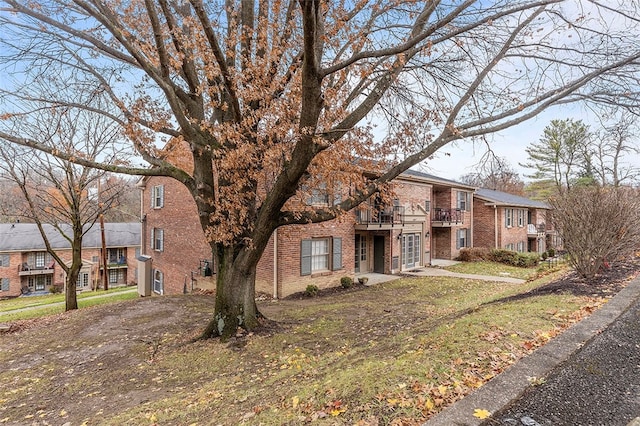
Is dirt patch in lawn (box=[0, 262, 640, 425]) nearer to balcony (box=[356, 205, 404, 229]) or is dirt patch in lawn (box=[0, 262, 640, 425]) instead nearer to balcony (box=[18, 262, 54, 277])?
balcony (box=[356, 205, 404, 229])

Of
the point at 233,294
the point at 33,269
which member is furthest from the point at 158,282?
the point at 33,269

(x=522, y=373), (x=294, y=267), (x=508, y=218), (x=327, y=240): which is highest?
(x=508, y=218)

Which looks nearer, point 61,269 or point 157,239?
point 157,239

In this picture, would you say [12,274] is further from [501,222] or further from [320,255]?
[501,222]

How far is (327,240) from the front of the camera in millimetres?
14789

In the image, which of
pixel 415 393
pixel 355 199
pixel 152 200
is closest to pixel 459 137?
pixel 355 199

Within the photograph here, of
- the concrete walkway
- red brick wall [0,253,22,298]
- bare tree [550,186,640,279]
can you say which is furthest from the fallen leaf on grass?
red brick wall [0,253,22,298]

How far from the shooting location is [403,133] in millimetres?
7988

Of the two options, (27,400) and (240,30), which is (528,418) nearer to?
(27,400)

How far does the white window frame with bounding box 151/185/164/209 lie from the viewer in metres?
19.6

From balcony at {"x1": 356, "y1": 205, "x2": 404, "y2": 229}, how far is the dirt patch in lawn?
5782mm

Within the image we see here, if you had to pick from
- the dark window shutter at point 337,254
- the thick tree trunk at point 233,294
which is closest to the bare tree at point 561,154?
the dark window shutter at point 337,254

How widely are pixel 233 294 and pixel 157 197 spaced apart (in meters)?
15.0

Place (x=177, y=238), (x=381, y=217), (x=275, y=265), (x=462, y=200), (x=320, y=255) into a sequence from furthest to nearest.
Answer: (x=462, y=200), (x=177, y=238), (x=381, y=217), (x=320, y=255), (x=275, y=265)
